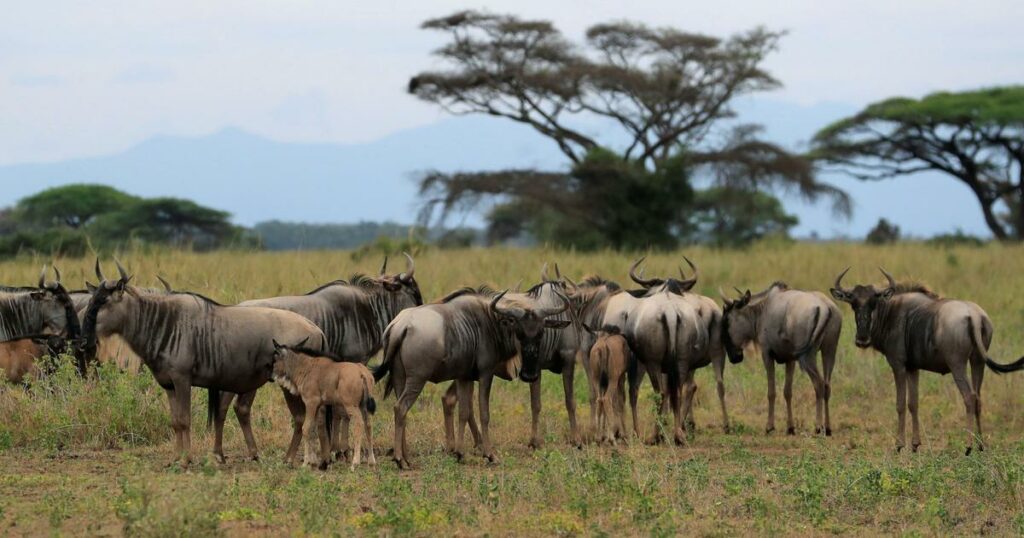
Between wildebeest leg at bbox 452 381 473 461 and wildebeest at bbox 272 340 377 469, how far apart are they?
884 mm

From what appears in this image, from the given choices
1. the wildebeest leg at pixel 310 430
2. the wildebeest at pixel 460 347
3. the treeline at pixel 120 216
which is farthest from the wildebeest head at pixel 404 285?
the treeline at pixel 120 216

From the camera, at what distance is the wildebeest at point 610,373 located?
1124 centimetres

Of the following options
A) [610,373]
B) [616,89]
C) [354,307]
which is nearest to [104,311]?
[354,307]

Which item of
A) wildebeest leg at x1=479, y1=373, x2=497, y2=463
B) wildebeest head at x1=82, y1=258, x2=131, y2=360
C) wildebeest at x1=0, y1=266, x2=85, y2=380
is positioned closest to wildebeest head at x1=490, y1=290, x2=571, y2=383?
wildebeest leg at x1=479, y1=373, x2=497, y2=463

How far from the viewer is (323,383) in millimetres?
9258

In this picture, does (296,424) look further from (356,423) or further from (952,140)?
(952,140)

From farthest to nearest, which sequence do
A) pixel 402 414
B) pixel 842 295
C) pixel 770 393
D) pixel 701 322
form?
1. pixel 770 393
2. pixel 701 322
3. pixel 842 295
4. pixel 402 414

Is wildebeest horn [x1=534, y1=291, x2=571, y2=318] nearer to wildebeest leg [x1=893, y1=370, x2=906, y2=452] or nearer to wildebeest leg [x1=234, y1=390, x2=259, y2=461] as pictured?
wildebeest leg [x1=234, y1=390, x2=259, y2=461]

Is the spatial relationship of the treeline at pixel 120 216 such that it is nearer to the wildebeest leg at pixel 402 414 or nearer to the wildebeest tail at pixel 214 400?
the wildebeest tail at pixel 214 400

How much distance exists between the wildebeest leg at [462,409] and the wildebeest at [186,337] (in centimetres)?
117

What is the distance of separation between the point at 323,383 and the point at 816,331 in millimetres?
5086

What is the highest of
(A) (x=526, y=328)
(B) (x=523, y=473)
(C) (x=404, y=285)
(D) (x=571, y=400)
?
(C) (x=404, y=285)

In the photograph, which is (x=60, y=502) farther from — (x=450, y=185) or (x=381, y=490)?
(x=450, y=185)

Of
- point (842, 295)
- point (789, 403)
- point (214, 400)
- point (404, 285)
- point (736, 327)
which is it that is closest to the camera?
point (214, 400)
